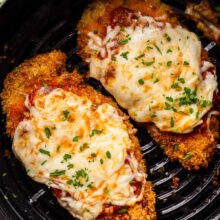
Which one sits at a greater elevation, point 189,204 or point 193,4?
point 193,4

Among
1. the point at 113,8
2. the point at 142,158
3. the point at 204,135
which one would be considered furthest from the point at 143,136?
the point at 113,8

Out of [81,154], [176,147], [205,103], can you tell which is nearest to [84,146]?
[81,154]

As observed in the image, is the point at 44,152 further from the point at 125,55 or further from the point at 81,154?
the point at 125,55

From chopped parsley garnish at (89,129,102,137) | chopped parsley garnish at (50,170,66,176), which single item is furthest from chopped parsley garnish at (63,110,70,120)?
chopped parsley garnish at (50,170,66,176)

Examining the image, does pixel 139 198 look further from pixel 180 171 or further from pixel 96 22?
pixel 96 22

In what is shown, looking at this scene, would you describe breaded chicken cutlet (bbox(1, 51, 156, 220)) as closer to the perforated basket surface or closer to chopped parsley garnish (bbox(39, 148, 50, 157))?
chopped parsley garnish (bbox(39, 148, 50, 157))

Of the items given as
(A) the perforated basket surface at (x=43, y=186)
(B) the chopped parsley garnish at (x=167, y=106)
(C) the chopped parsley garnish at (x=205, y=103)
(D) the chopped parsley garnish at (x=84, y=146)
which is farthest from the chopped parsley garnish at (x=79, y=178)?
(C) the chopped parsley garnish at (x=205, y=103)
